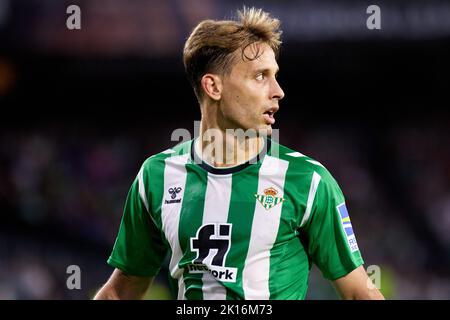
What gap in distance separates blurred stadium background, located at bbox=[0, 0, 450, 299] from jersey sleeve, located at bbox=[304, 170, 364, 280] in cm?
607

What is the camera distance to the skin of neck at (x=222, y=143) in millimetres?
3639

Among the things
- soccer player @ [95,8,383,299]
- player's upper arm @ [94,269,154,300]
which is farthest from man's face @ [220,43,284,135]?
player's upper arm @ [94,269,154,300]

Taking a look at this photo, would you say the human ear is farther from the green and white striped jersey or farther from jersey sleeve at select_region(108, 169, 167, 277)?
jersey sleeve at select_region(108, 169, 167, 277)

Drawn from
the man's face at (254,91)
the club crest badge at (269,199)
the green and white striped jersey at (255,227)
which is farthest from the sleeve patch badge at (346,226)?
the man's face at (254,91)

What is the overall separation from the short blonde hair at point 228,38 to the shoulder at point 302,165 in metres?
0.47

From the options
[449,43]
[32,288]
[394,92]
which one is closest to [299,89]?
[394,92]

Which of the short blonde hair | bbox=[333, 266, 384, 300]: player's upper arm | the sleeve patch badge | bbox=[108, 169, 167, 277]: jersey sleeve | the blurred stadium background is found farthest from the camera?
the blurred stadium background

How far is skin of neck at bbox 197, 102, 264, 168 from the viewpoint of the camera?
3.64 m

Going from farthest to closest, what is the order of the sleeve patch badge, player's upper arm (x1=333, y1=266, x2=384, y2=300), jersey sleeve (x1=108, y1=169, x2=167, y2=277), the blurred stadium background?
1. the blurred stadium background
2. jersey sleeve (x1=108, y1=169, x2=167, y2=277)
3. the sleeve patch badge
4. player's upper arm (x1=333, y1=266, x2=384, y2=300)

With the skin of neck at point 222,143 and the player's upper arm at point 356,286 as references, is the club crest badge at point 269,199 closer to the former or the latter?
the skin of neck at point 222,143

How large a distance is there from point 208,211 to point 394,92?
375 inches

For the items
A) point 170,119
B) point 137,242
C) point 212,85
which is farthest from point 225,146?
Answer: point 170,119
